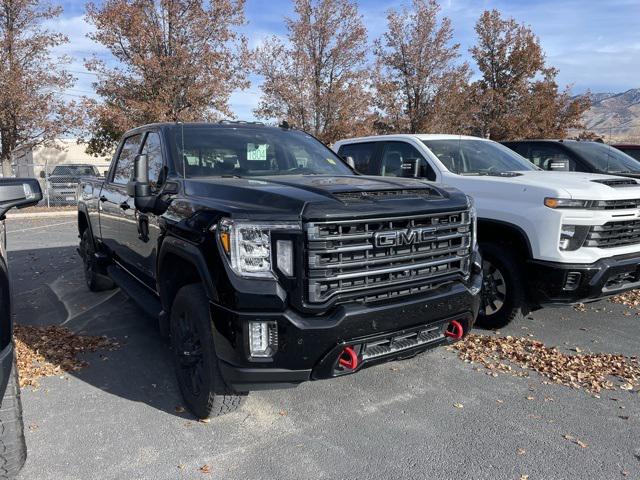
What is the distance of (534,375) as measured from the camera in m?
4.24

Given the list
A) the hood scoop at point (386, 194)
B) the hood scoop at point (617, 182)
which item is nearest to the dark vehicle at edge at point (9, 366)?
the hood scoop at point (386, 194)

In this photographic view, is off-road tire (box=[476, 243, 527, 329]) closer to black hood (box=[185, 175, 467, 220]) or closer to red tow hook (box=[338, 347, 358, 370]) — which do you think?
black hood (box=[185, 175, 467, 220])

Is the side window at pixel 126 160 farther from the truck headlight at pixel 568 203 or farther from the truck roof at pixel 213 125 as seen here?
the truck headlight at pixel 568 203

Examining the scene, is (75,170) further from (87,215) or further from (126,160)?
(126,160)

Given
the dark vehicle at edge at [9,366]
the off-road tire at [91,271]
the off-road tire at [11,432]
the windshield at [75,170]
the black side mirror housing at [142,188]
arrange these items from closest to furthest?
the dark vehicle at edge at [9,366] → the off-road tire at [11,432] → the black side mirror housing at [142,188] → the off-road tire at [91,271] → the windshield at [75,170]

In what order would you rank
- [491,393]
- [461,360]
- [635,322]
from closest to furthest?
[491,393], [461,360], [635,322]

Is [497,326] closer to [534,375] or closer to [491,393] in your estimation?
[534,375]

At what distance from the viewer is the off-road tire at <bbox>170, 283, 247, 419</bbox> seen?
10.3ft

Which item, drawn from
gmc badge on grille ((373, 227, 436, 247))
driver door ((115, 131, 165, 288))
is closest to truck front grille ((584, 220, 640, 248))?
gmc badge on grille ((373, 227, 436, 247))

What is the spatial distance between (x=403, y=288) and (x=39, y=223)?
49.0ft

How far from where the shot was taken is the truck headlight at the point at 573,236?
4582 millimetres

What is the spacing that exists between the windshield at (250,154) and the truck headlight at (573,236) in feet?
6.40

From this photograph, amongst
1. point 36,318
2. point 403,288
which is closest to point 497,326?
point 403,288

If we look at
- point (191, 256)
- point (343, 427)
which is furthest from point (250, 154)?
point (343, 427)
